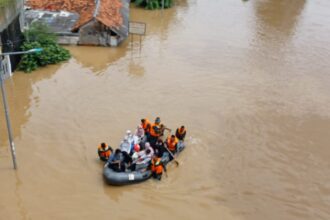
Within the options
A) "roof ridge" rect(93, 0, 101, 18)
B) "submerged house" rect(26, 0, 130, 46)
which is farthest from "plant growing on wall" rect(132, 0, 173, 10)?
"roof ridge" rect(93, 0, 101, 18)

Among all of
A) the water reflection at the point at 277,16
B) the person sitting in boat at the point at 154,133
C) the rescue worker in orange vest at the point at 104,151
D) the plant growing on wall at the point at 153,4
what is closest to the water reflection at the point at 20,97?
the rescue worker in orange vest at the point at 104,151

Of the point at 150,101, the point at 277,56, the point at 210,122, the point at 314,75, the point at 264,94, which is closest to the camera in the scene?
the point at 210,122

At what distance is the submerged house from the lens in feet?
71.1

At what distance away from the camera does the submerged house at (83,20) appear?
71.1 feet

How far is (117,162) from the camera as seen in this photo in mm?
12750

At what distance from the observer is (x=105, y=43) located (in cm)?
2228

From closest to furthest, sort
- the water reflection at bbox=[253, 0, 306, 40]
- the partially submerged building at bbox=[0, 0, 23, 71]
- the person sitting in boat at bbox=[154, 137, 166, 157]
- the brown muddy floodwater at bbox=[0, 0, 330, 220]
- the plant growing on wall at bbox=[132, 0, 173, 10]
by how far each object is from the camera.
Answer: the brown muddy floodwater at bbox=[0, 0, 330, 220]
the person sitting in boat at bbox=[154, 137, 166, 157]
the partially submerged building at bbox=[0, 0, 23, 71]
the water reflection at bbox=[253, 0, 306, 40]
the plant growing on wall at bbox=[132, 0, 173, 10]

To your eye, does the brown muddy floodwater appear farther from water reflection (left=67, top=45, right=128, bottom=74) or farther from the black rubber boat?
the black rubber boat

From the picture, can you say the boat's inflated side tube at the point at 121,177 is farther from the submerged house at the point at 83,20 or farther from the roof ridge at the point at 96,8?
the roof ridge at the point at 96,8

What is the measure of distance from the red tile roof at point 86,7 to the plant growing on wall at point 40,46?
1.97m

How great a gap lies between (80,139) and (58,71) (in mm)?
5940

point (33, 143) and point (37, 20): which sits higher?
point (37, 20)

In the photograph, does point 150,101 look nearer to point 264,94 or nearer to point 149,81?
point 149,81

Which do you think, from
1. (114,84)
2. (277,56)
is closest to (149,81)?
(114,84)
